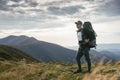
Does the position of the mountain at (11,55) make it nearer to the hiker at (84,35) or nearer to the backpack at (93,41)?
the hiker at (84,35)

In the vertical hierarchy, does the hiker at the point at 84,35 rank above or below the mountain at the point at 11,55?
above

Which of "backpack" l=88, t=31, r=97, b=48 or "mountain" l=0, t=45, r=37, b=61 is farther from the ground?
"backpack" l=88, t=31, r=97, b=48

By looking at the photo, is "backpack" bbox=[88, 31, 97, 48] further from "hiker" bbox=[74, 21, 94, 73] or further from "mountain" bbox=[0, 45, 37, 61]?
"mountain" bbox=[0, 45, 37, 61]

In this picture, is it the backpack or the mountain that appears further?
the mountain

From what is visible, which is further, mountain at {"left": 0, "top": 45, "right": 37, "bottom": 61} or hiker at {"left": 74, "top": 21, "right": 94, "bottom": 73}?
mountain at {"left": 0, "top": 45, "right": 37, "bottom": 61}

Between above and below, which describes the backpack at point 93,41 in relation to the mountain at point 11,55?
above

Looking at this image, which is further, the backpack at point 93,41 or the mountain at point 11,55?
the mountain at point 11,55

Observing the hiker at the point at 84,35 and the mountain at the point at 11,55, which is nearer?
the hiker at the point at 84,35

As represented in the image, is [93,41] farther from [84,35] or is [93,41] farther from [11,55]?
[11,55]

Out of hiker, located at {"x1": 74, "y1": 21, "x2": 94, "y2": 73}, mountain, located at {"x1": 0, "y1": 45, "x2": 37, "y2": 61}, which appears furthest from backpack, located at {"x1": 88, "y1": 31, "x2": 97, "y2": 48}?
mountain, located at {"x1": 0, "y1": 45, "x2": 37, "y2": 61}

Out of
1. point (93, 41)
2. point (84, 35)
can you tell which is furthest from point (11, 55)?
point (93, 41)

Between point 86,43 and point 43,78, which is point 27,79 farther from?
point 86,43

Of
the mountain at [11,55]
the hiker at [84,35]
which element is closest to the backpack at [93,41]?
the hiker at [84,35]

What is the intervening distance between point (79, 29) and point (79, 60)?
6.34ft
